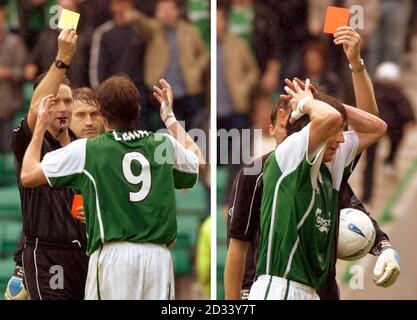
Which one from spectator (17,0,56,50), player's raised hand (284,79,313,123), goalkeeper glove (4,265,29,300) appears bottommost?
goalkeeper glove (4,265,29,300)

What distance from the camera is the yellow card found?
8.02 m

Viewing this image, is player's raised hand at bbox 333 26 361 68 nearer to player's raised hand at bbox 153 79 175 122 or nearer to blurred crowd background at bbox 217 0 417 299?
blurred crowd background at bbox 217 0 417 299

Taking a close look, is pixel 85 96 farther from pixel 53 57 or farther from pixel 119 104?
pixel 119 104

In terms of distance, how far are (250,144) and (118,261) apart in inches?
62.9

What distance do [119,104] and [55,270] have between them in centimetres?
110

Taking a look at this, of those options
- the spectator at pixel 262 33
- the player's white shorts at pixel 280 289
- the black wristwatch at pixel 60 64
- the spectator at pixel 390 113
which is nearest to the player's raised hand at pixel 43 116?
the black wristwatch at pixel 60 64

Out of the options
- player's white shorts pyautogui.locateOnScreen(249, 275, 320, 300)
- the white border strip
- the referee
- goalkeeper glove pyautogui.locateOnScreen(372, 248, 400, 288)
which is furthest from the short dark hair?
goalkeeper glove pyautogui.locateOnScreen(372, 248, 400, 288)

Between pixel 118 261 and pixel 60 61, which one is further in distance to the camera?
pixel 60 61

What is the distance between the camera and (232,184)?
27.0 ft

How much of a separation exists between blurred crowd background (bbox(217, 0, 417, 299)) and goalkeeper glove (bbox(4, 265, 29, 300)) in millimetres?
1125

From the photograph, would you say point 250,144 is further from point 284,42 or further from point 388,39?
point 388,39

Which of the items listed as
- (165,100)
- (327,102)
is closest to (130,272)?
(165,100)

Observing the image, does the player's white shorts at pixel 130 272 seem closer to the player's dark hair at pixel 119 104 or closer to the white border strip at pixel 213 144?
the player's dark hair at pixel 119 104

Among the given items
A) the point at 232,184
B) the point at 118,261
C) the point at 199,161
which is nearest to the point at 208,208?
the point at 232,184
